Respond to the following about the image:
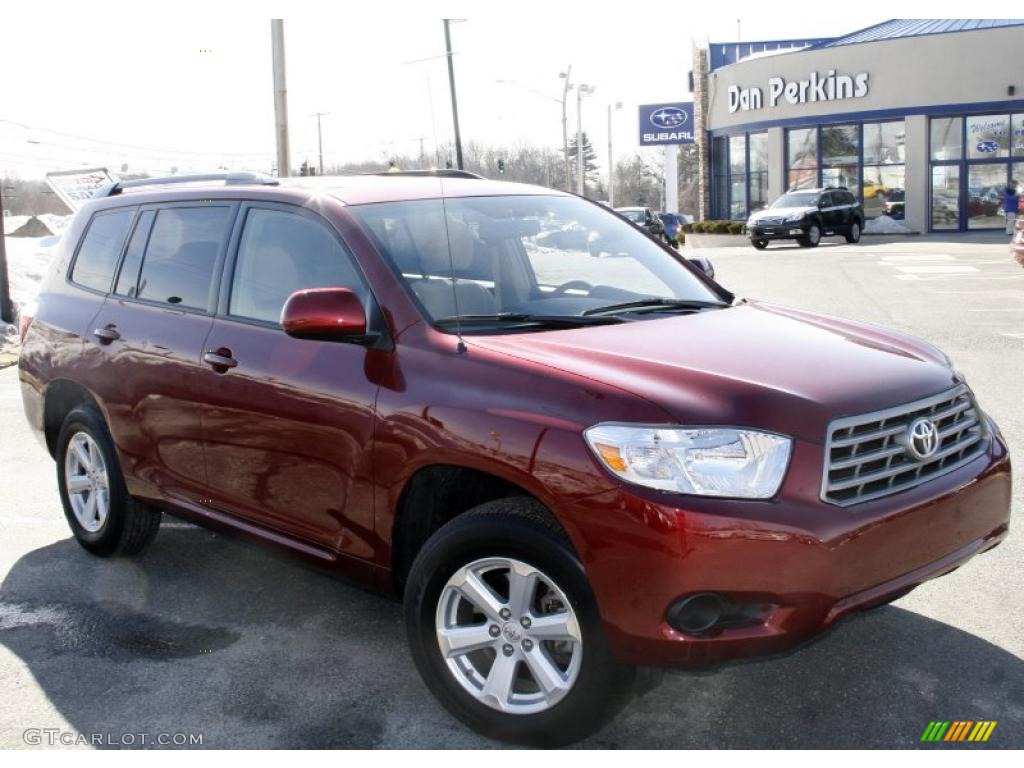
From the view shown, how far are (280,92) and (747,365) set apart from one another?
14758 mm

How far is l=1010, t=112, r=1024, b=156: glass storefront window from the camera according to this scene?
37156mm

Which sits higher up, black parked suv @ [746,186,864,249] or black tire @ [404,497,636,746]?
black parked suv @ [746,186,864,249]

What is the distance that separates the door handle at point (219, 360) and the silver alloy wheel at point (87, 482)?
46.6 inches

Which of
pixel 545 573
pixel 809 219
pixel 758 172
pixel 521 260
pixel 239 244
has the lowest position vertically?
pixel 545 573

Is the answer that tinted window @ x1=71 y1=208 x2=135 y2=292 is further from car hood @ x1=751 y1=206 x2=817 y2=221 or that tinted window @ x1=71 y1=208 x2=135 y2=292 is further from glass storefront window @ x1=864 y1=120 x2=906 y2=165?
glass storefront window @ x1=864 y1=120 x2=906 y2=165

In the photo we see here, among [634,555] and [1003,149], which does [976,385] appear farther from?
[1003,149]

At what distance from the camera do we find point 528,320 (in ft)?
13.4

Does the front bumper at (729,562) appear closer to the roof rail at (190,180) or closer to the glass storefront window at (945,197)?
the roof rail at (190,180)

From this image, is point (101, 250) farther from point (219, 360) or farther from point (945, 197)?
point (945, 197)

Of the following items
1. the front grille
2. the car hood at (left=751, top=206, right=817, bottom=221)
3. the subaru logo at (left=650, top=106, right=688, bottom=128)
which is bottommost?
the front grille

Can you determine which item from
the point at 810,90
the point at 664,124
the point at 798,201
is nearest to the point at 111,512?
the point at 798,201

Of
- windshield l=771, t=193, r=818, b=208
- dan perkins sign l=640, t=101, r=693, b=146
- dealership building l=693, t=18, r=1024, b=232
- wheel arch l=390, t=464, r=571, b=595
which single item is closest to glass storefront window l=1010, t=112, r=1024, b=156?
dealership building l=693, t=18, r=1024, b=232

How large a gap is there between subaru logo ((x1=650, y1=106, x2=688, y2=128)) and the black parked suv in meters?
20.0

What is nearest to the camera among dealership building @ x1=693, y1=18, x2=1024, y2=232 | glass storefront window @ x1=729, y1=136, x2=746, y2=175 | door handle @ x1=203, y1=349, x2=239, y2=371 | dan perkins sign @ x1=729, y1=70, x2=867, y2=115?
door handle @ x1=203, y1=349, x2=239, y2=371
